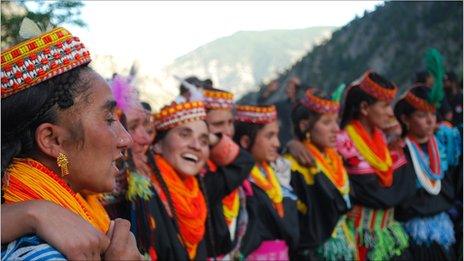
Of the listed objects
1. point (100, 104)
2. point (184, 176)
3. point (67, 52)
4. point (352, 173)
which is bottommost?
point (352, 173)

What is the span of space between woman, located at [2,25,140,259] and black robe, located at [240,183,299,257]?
3367 millimetres

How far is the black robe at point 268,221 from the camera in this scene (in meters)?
5.10

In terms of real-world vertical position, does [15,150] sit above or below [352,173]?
above

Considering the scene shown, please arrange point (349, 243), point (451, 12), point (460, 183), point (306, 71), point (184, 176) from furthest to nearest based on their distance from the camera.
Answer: point (306, 71) → point (451, 12) → point (460, 183) → point (349, 243) → point (184, 176)

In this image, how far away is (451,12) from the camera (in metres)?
32.2

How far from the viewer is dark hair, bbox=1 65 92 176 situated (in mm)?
1700

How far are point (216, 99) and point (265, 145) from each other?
1.95 feet

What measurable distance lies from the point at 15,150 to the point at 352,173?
4538 mm

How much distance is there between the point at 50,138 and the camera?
172 centimetres

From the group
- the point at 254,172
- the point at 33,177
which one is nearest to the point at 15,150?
the point at 33,177

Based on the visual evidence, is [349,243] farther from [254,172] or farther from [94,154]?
[94,154]

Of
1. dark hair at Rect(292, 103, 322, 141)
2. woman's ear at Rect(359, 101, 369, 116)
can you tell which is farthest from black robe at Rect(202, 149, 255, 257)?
woman's ear at Rect(359, 101, 369, 116)

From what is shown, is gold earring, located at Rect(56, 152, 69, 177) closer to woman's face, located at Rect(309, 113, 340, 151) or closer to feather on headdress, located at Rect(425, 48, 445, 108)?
woman's face, located at Rect(309, 113, 340, 151)

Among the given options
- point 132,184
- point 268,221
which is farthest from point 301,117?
point 132,184
